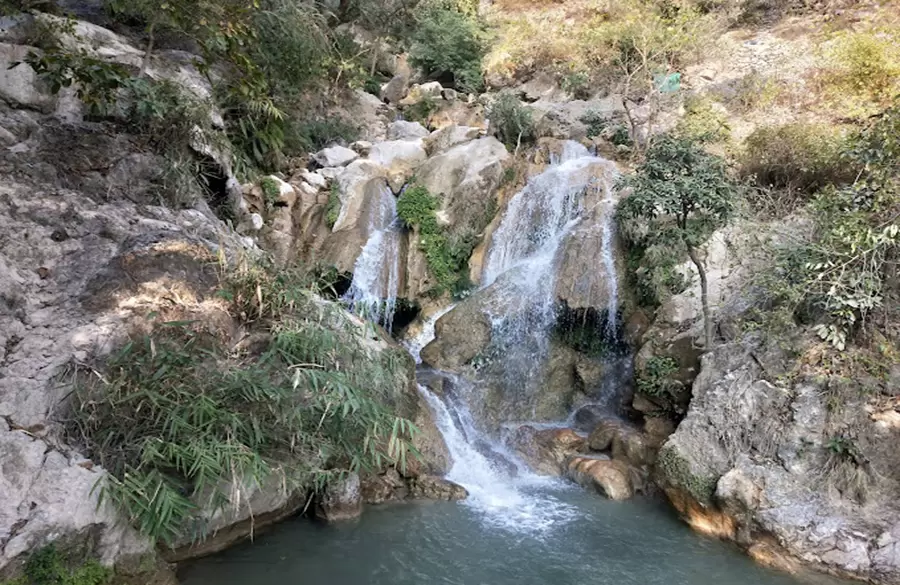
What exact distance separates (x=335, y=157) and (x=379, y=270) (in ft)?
13.3

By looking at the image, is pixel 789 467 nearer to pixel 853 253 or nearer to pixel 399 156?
pixel 853 253

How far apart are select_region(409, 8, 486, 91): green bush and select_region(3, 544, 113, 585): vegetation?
735 inches

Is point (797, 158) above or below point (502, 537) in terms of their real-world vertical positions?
above

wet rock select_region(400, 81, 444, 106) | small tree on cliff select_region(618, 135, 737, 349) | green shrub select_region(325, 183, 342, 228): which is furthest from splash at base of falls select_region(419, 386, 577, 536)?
wet rock select_region(400, 81, 444, 106)

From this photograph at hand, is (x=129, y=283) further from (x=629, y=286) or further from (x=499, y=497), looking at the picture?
(x=629, y=286)

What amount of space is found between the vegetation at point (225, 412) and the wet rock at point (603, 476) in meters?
3.50

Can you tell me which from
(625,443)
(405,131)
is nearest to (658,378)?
(625,443)

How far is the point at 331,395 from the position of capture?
Result: 5.42 m

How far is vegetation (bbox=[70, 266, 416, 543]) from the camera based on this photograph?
186 inches

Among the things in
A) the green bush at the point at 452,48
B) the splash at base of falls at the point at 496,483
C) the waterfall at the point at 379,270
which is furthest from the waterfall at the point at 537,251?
the green bush at the point at 452,48

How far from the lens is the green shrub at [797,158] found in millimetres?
9594

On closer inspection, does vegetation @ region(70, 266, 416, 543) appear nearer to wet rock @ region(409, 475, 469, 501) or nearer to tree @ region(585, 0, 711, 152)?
wet rock @ region(409, 475, 469, 501)

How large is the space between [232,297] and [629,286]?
705cm

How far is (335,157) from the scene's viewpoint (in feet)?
46.3
